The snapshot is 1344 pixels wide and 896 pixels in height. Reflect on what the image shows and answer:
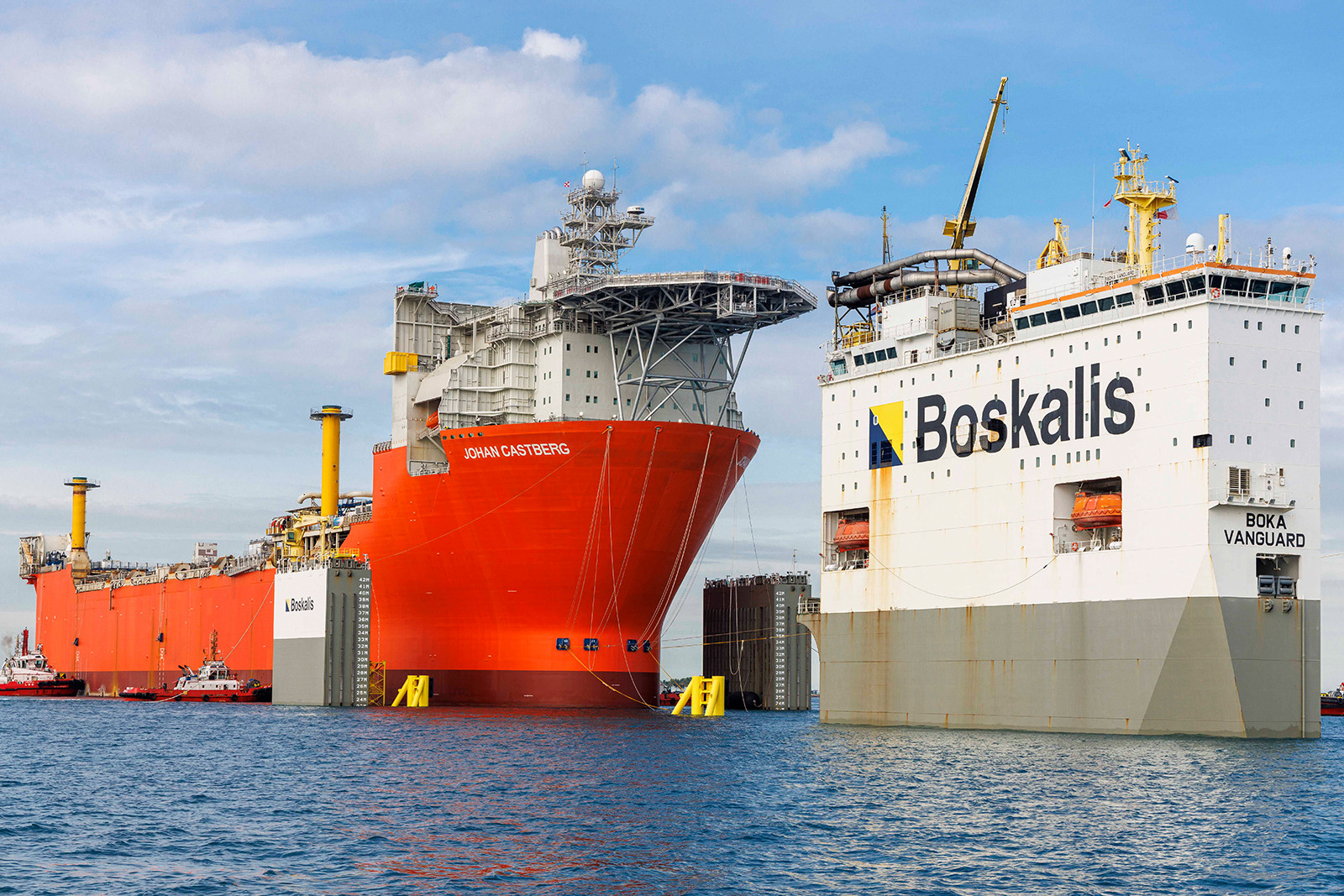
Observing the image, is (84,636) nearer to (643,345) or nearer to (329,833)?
(643,345)

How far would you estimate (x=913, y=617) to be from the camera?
136 ft

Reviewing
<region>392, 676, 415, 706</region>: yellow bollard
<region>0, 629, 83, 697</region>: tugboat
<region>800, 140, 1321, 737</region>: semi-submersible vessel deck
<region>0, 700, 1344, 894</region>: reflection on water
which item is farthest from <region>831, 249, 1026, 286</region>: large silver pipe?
<region>0, 629, 83, 697</region>: tugboat

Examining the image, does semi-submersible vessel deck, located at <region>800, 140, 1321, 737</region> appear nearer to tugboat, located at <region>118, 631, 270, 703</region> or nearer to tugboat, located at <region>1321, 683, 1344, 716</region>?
tugboat, located at <region>118, 631, 270, 703</region>

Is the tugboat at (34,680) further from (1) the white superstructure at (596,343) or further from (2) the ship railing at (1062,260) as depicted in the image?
(2) the ship railing at (1062,260)

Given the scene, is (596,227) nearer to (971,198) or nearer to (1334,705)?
(971,198)

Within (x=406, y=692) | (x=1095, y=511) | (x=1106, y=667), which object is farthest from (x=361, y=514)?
(x=1106, y=667)

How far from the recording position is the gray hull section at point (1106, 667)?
3391cm

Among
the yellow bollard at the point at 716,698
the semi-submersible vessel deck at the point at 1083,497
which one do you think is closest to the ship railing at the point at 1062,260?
the semi-submersible vessel deck at the point at 1083,497

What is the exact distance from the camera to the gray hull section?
1335 inches

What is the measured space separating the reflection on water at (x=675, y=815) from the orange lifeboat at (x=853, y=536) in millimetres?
5646

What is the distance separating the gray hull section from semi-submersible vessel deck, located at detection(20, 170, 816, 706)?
37.4 feet

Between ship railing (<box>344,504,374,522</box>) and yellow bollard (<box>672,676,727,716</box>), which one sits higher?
ship railing (<box>344,504,374,522</box>)

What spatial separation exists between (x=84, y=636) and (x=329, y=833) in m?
69.8

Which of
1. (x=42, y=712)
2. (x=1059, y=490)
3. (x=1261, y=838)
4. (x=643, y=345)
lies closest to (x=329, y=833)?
(x=1261, y=838)
